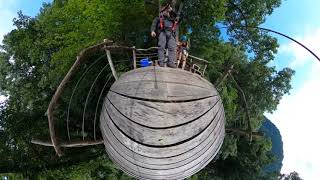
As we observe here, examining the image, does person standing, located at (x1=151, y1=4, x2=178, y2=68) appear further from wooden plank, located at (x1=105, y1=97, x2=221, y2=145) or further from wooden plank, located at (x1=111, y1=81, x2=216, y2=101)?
wooden plank, located at (x1=105, y1=97, x2=221, y2=145)

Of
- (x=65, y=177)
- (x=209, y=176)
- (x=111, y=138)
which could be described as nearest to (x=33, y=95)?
(x=65, y=177)

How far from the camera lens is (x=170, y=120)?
928 cm

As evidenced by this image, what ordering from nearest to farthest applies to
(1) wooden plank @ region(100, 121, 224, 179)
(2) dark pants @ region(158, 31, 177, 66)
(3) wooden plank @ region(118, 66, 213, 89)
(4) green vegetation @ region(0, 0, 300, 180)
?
(3) wooden plank @ region(118, 66, 213, 89) → (1) wooden plank @ region(100, 121, 224, 179) → (2) dark pants @ region(158, 31, 177, 66) → (4) green vegetation @ region(0, 0, 300, 180)

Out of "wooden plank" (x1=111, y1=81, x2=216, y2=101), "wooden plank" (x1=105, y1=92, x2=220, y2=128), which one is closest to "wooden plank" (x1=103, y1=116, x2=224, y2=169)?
"wooden plank" (x1=105, y1=92, x2=220, y2=128)

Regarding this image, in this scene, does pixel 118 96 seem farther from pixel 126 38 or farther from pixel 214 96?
pixel 126 38

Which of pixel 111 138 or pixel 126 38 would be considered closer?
pixel 111 138

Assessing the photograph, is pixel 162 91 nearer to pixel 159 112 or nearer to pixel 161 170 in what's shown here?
pixel 159 112

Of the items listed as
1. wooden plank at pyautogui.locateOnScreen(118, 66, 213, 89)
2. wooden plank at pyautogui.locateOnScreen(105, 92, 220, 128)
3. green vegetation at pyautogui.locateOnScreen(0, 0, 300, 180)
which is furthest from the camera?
green vegetation at pyautogui.locateOnScreen(0, 0, 300, 180)

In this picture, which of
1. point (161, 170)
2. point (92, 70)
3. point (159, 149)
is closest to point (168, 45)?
point (159, 149)

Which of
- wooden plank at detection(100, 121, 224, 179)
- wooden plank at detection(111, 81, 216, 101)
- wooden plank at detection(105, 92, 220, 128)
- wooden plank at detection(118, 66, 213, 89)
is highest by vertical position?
wooden plank at detection(118, 66, 213, 89)

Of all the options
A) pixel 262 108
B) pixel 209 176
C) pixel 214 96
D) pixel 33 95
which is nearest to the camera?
pixel 214 96

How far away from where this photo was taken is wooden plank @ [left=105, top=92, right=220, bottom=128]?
9273mm

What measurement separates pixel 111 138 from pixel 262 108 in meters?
15.3

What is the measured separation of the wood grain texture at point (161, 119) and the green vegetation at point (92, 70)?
3.93 meters
